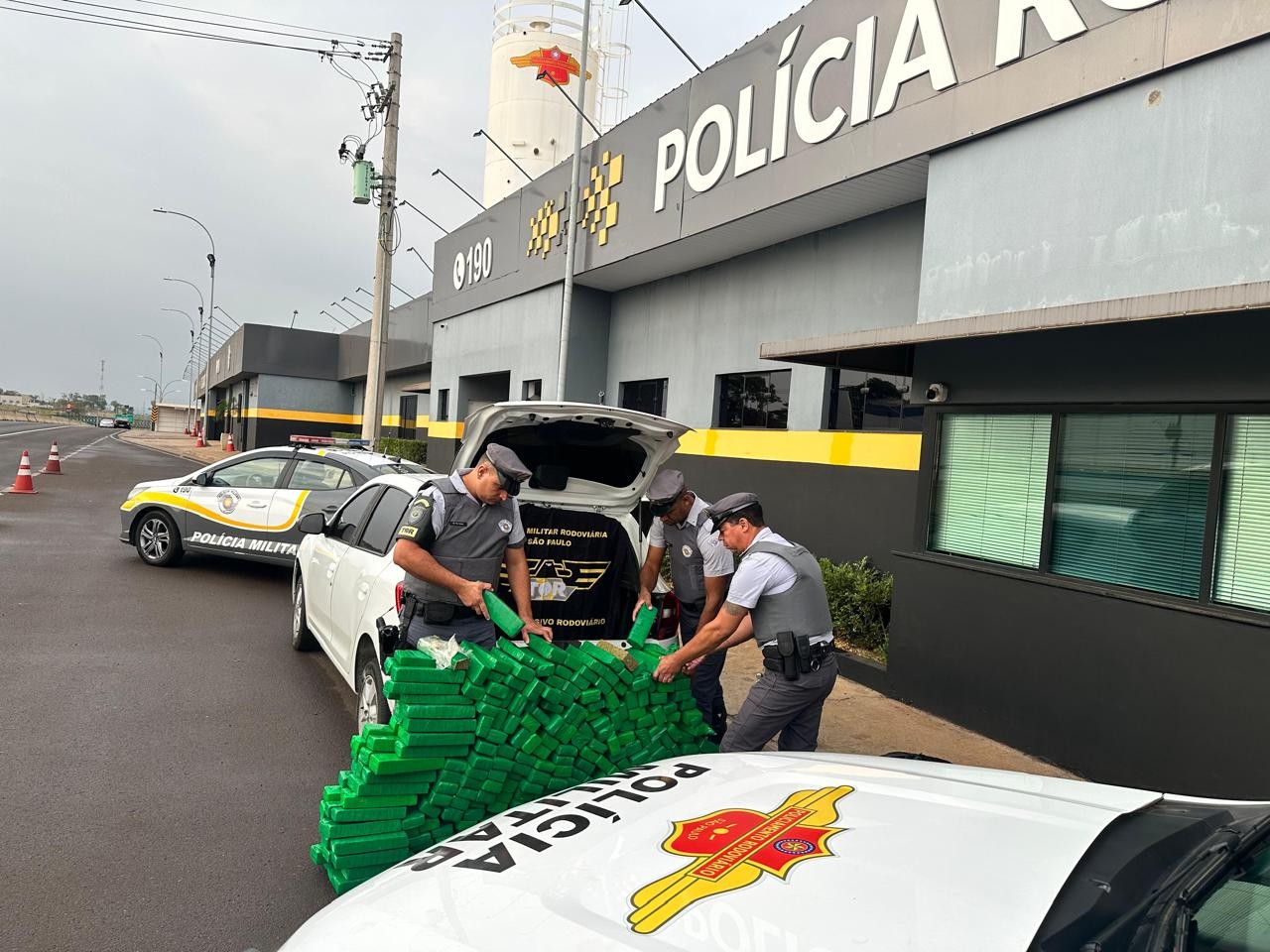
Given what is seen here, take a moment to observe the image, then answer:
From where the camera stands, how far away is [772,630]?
4020 mm

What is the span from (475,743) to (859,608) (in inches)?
203

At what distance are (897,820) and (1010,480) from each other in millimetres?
4421

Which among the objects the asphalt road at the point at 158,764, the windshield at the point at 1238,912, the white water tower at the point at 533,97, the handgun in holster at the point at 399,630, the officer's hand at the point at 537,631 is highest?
the white water tower at the point at 533,97

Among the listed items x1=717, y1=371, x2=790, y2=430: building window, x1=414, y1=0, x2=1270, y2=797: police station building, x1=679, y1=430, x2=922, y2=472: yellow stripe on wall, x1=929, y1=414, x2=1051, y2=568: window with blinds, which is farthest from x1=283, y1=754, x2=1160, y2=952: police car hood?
x1=717, y1=371, x2=790, y2=430: building window

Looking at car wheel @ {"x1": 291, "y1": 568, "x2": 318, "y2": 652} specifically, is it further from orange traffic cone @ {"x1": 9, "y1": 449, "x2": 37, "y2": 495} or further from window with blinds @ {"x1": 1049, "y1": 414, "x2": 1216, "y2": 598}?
orange traffic cone @ {"x1": 9, "y1": 449, "x2": 37, "y2": 495}

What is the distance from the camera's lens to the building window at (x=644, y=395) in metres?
13.6

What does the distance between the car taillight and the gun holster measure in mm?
1118

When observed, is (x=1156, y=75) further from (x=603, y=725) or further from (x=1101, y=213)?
(x=603, y=725)

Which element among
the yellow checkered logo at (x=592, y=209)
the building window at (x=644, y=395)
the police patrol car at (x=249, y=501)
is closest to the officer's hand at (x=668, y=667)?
the police patrol car at (x=249, y=501)

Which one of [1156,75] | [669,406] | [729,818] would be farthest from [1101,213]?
[669,406]

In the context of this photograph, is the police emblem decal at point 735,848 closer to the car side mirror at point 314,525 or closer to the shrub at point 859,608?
the car side mirror at point 314,525

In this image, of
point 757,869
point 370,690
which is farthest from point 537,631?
point 757,869

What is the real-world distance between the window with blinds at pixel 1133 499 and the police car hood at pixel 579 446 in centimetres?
264

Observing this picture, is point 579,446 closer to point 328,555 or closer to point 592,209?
point 328,555
